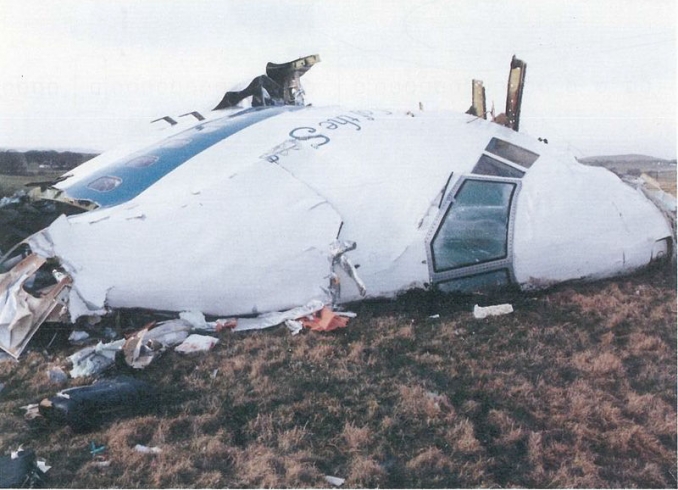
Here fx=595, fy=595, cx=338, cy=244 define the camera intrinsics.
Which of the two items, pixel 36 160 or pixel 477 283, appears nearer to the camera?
pixel 477 283

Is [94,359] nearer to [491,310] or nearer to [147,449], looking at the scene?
[147,449]

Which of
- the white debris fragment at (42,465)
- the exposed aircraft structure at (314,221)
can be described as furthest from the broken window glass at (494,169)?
the white debris fragment at (42,465)

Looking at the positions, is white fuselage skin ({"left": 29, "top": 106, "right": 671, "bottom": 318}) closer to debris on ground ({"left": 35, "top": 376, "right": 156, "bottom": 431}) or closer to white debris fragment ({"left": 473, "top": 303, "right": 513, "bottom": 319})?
white debris fragment ({"left": 473, "top": 303, "right": 513, "bottom": 319})

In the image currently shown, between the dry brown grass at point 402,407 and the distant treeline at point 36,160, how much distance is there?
242cm

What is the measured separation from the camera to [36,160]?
8.72 meters

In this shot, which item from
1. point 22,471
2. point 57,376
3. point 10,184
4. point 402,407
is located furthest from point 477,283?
point 10,184

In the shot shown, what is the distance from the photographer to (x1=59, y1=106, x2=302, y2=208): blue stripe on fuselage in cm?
733

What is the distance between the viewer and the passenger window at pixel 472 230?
736cm

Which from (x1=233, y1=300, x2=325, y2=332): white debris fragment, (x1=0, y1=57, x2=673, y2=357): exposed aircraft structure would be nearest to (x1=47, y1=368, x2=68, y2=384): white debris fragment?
(x1=0, y1=57, x2=673, y2=357): exposed aircraft structure

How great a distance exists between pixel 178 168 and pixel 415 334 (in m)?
3.56

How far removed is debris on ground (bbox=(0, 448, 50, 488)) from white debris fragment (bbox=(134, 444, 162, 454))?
2.08ft

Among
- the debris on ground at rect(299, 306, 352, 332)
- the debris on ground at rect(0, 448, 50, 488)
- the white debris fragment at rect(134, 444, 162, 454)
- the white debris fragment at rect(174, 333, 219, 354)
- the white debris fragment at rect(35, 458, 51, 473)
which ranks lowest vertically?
the debris on ground at rect(299, 306, 352, 332)

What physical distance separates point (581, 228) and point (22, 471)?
6889mm

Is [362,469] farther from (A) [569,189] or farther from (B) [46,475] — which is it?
(A) [569,189]
